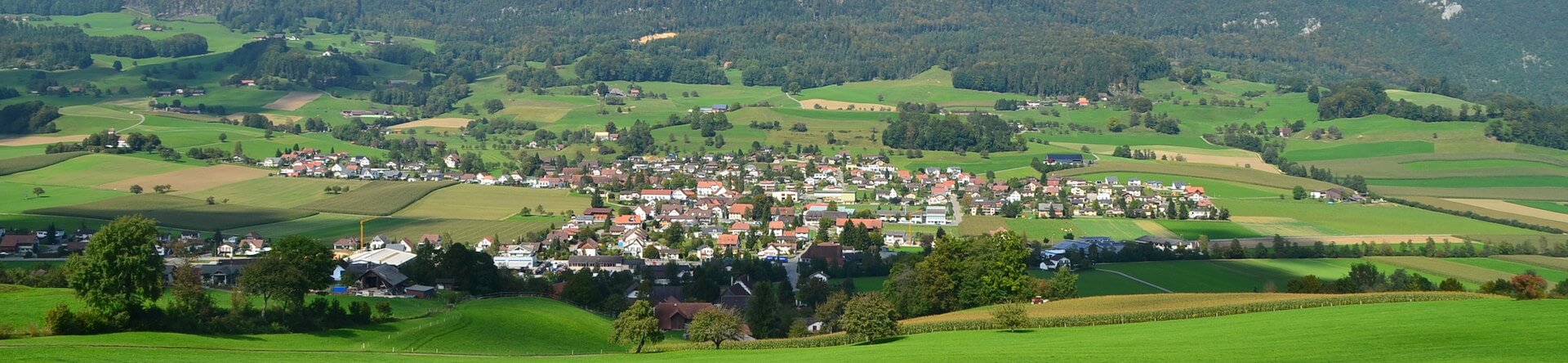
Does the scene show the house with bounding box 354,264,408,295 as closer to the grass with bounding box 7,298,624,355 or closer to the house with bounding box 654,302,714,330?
the grass with bounding box 7,298,624,355

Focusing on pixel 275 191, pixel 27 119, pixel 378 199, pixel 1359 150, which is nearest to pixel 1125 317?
pixel 378 199

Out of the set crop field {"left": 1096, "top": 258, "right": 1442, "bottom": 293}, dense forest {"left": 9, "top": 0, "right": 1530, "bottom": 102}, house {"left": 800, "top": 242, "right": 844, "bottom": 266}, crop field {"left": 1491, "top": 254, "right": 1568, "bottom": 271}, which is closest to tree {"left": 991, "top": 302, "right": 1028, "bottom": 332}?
crop field {"left": 1096, "top": 258, "right": 1442, "bottom": 293}

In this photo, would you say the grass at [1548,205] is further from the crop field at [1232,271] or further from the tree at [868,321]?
the tree at [868,321]

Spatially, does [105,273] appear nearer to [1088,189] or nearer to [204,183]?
[204,183]

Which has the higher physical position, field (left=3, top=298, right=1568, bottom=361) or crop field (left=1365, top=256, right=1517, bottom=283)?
field (left=3, top=298, right=1568, bottom=361)

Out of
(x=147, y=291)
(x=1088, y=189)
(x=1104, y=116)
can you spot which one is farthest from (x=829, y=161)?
(x=147, y=291)

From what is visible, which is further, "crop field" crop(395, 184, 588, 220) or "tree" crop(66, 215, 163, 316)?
"crop field" crop(395, 184, 588, 220)
